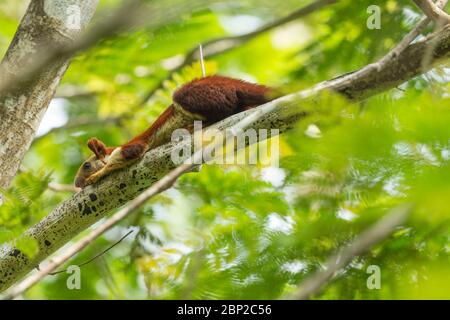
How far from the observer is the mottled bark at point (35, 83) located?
185 inches

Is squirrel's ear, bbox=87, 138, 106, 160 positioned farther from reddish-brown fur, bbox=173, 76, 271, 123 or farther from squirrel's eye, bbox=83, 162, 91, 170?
reddish-brown fur, bbox=173, 76, 271, 123

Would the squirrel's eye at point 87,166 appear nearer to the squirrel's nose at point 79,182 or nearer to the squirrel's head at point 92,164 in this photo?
the squirrel's head at point 92,164

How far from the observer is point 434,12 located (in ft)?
12.7

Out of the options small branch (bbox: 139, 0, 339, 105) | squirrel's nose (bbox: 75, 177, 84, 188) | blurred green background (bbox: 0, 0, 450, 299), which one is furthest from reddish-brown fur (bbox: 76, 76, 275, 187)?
small branch (bbox: 139, 0, 339, 105)

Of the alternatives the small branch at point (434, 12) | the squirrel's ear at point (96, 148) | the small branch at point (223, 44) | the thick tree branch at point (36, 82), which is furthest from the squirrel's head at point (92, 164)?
the small branch at point (434, 12)

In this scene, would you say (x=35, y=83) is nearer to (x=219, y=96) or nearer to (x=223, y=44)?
(x=219, y=96)

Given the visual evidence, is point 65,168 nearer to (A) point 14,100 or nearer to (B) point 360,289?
(A) point 14,100

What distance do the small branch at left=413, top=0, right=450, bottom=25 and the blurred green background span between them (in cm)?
43

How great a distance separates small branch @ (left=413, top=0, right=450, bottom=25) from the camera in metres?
3.84

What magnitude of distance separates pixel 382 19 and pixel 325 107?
10.6ft

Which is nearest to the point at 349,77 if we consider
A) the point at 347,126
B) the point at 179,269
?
the point at 347,126

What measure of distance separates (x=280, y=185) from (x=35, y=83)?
6.28 feet

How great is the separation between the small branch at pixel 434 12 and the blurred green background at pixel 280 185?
43 centimetres

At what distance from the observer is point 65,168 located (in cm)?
776
